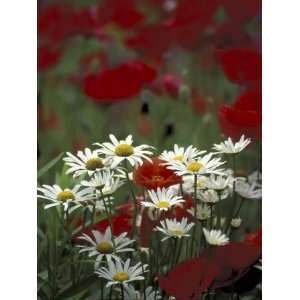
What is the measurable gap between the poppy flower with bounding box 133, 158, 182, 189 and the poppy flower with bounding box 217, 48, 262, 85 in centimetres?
17

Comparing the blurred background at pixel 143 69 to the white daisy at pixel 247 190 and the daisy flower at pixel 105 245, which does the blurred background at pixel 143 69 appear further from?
the daisy flower at pixel 105 245

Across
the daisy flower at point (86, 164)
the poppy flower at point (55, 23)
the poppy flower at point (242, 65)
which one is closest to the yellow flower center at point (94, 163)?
the daisy flower at point (86, 164)

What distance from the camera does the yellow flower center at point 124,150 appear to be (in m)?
0.85

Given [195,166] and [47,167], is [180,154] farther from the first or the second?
[47,167]

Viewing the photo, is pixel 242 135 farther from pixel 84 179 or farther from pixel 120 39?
pixel 120 39

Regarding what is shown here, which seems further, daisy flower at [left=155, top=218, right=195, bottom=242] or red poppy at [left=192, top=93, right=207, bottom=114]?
red poppy at [left=192, top=93, right=207, bottom=114]

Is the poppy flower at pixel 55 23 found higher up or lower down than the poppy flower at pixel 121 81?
higher up

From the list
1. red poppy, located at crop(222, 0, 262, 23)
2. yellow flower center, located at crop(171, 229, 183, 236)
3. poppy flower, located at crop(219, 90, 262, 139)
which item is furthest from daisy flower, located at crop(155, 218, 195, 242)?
red poppy, located at crop(222, 0, 262, 23)

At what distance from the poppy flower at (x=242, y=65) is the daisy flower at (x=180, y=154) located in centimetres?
14

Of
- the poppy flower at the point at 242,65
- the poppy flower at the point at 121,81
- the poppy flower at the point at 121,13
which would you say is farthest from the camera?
the poppy flower at the point at 121,13

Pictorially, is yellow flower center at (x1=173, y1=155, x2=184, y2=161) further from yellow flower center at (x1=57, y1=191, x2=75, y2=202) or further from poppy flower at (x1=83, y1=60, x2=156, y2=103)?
poppy flower at (x1=83, y1=60, x2=156, y2=103)

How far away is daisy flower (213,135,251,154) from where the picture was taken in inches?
35.0

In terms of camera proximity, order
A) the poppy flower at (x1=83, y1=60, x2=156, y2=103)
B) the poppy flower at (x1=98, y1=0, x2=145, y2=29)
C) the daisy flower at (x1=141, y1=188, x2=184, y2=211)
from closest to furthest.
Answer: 1. the daisy flower at (x1=141, y1=188, x2=184, y2=211)
2. the poppy flower at (x1=83, y1=60, x2=156, y2=103)
3. the poppy flower at (x1=98, y1=0, x2=145, y2=29)

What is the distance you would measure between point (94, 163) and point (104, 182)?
19 millimetres
